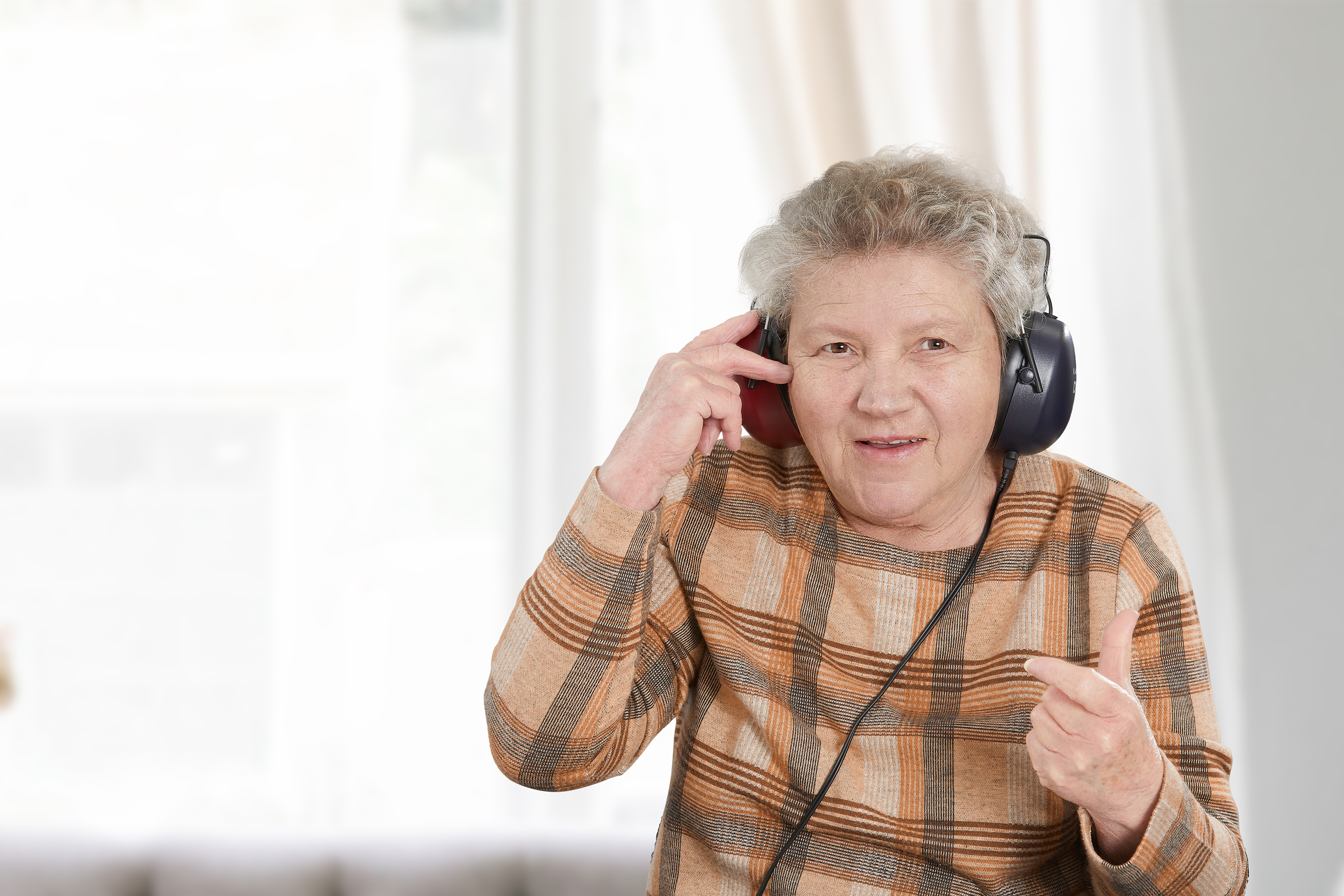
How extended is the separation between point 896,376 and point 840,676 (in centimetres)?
36

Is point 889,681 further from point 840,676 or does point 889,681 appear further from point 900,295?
point 900,295

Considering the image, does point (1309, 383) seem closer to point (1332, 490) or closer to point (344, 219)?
point (1332, 490)

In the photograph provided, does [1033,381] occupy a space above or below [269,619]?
above

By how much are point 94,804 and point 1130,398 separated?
2.31 metres

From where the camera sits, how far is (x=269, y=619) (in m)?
2.17

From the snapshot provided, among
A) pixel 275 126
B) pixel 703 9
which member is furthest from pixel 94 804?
pixel 703 9

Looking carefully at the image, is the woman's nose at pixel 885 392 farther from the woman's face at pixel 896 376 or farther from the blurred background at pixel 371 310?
the blurred background at pixel 371 310

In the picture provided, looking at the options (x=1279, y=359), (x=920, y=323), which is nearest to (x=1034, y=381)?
(x=920, y=323)

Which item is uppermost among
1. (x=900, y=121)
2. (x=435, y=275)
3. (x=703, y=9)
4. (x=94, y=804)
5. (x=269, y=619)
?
(x=703, y=9)

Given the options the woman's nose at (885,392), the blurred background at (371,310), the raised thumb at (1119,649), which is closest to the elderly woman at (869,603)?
the woman's nose at (885,392)

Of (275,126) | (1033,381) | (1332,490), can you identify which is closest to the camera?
(1033,381)

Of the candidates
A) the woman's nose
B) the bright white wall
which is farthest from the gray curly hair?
the bright white wall

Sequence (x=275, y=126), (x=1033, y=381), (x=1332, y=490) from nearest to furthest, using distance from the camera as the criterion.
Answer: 1. (x=1033, y=381)
2. (x=1332, y=490)
3. (x=275, y=126)

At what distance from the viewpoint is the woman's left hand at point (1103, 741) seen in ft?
2.92
